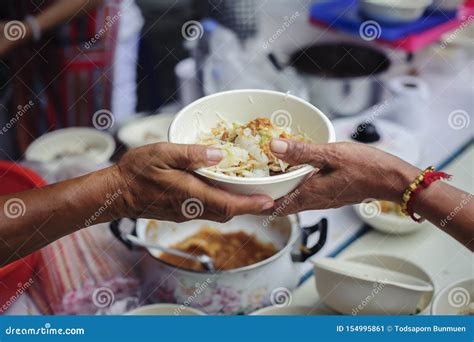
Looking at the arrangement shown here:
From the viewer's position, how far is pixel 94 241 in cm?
95

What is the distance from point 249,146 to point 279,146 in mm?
60

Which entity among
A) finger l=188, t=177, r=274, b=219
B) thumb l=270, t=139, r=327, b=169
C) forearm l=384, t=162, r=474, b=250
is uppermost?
thumb l=270, t=139, r=327, b=169

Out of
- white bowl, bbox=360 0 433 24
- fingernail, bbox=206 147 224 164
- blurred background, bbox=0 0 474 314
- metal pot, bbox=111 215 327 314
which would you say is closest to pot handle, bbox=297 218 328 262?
metal pot, bbox=111 215 327 314

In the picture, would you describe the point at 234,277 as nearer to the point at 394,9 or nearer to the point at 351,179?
the point at 351,179

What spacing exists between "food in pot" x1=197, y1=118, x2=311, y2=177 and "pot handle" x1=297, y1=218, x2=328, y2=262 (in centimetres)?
16

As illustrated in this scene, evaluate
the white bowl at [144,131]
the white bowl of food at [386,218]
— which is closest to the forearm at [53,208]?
the white bowl at [144,131]

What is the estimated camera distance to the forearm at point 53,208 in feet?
2.52

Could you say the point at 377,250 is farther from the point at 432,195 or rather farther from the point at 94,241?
the point at 94,241

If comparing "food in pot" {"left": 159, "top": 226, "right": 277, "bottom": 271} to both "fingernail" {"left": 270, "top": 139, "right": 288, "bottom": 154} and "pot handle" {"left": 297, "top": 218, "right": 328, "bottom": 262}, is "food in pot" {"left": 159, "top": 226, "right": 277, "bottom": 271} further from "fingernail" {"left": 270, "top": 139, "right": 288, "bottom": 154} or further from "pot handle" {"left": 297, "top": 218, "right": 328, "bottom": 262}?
"fingernail" {"left": 270, "top": 139, "right": 288, "bottom": 154}

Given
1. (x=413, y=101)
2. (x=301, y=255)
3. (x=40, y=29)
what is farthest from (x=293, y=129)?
(x=40, y=29)

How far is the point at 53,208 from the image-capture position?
77 centimetres

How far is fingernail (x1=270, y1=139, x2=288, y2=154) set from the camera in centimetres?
69

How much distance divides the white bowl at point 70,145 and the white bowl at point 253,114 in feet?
1.20

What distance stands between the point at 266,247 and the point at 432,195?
10.8 inches
